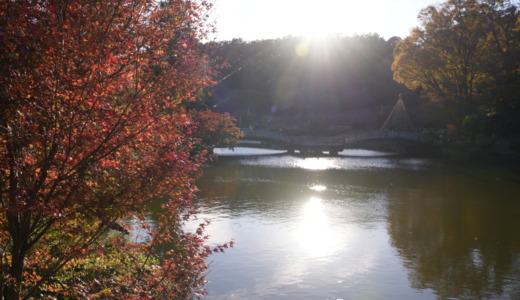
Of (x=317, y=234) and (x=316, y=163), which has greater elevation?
(x=316, y=163)

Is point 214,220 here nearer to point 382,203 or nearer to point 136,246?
point 382,203

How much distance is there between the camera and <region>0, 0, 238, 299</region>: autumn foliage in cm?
535

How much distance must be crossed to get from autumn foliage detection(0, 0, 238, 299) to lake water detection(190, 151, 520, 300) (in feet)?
19.0

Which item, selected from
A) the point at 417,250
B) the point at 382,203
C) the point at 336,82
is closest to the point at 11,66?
the point at 417,250

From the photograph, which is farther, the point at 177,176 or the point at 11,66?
the point at 177,176

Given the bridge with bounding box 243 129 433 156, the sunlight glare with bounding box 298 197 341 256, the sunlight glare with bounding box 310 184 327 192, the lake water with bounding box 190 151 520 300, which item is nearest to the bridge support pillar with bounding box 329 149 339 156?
the bridge with bounding box 243 129 433 156

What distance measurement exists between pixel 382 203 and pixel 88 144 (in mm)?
20379

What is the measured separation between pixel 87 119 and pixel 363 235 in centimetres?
1386

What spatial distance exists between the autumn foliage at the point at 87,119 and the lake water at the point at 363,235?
5.80 meters

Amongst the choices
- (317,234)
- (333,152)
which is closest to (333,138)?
(333,152)

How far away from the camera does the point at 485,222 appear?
65.6 feet

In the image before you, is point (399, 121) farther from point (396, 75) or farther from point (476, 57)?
point (476, 57)

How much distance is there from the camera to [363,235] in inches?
695

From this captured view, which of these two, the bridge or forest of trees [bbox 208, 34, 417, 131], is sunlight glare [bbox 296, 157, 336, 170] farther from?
forest of trees [bbox 208, 34, 417, 131]
